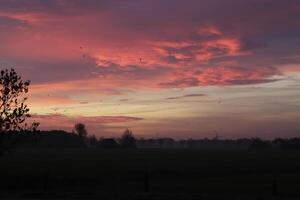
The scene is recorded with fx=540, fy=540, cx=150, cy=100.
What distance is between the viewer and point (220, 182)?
52.6 meters

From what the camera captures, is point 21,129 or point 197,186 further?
point 197,186

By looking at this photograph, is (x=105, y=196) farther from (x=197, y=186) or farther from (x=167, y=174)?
(x=167, y=174)

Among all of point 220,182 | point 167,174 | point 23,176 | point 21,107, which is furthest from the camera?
point 167,174

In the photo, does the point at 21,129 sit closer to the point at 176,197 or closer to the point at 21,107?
the point at 21,107

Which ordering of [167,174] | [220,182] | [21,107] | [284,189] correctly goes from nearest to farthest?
1. [21,107]
2. [284,189]
3. [220,182]
4. [167,174]

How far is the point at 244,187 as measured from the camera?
46.8 m

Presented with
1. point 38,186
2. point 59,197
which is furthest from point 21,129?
point 38,186

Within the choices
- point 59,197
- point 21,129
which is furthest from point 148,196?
point 21,129

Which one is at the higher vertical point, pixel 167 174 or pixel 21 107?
pixel 21 107

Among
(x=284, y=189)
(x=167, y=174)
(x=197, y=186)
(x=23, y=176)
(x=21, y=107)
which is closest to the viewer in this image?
(x=21, y=107)

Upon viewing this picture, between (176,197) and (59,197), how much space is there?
23.1ft

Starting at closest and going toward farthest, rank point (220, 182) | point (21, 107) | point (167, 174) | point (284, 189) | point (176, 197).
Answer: point (176, 197) → point (21, 107) → point (284, 189) → point (220, 182) → point (167, 174)

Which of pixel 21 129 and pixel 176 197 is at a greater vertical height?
pixel 21 129

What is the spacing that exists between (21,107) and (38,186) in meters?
14.3
